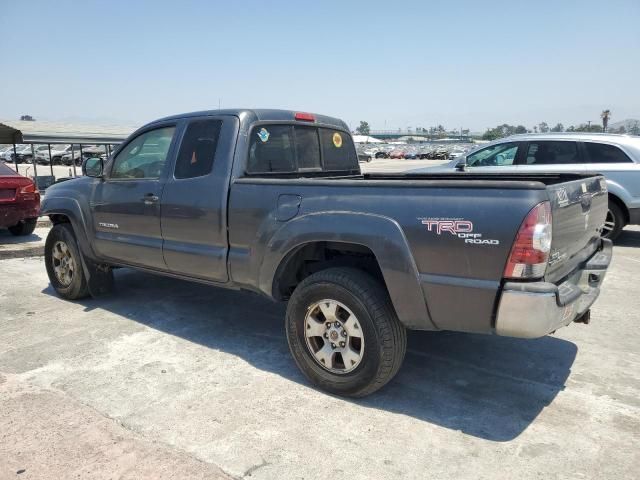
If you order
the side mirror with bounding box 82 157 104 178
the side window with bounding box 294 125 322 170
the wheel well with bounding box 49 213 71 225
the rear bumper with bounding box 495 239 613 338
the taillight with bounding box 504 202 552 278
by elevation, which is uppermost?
the side window with bounding box 294 125 322 170

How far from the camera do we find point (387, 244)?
300 cm

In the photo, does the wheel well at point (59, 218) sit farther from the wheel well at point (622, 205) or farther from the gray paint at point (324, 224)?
the wheel well at point (622, 205)

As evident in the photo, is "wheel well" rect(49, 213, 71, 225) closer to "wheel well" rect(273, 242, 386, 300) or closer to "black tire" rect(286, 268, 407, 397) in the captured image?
"wheel well" rect(273, 242, 386, 300)

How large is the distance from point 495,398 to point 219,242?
2.25 metres

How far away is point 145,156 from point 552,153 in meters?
6.59

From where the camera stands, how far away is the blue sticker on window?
4.09m

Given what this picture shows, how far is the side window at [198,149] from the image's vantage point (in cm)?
404

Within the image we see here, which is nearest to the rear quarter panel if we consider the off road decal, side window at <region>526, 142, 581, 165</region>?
the off road decal

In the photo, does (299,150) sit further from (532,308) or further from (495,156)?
(495,156)

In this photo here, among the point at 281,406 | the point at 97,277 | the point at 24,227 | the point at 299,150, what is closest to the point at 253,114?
the point at 299,150

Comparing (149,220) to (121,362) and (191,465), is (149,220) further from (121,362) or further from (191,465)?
(191,465)

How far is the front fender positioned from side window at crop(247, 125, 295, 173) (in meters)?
0.91

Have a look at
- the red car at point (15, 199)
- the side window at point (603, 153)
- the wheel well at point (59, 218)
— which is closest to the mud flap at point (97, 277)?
the wheel well at point (59, 218)

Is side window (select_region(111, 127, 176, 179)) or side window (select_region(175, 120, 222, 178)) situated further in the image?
side window (select_region(111, 127, 176, 179))
